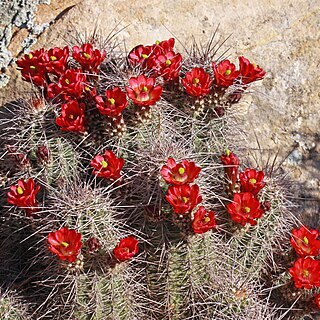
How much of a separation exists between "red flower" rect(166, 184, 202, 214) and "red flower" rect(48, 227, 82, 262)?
39 cm

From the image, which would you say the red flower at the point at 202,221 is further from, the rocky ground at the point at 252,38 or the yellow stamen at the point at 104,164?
the rocky ground at the point at 252,38

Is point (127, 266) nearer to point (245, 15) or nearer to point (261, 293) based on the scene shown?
point (261, 293)

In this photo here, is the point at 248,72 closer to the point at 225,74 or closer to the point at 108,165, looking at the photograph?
the point at 225,74

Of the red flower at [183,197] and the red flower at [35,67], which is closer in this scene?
the red flower at [183,197]

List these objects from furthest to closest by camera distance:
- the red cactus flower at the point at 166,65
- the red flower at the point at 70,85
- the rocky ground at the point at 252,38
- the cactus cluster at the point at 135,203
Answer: the rocky ground at the point at 252,38 < the red cactus flower at the point at 166,65 < the red flower at the point at 70,85 < the cactus cluster at the point at 135,203

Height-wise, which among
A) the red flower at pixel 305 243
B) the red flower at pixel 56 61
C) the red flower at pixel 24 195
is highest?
the red flower at pixel 56 61

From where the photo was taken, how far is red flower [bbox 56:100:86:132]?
2605mm

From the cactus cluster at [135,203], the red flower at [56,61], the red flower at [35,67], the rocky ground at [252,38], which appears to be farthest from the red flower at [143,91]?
the rocky ground at [252,38]

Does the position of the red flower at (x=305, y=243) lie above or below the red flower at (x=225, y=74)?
below

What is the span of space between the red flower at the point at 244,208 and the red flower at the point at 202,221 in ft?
0.35

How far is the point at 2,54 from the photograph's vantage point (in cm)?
347

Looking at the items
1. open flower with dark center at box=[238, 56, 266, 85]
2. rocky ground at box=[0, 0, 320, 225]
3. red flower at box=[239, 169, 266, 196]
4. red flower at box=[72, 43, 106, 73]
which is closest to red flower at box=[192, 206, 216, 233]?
red flower at box=[239, 169, 266, 196]

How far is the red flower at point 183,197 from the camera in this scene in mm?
2359

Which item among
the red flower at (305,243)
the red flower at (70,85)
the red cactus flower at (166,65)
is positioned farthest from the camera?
the red cactus flower at (166,65)
